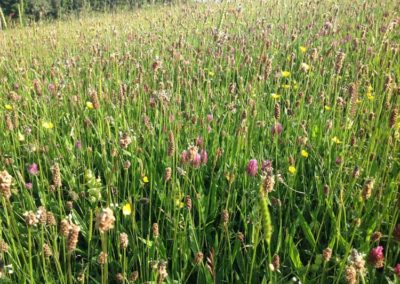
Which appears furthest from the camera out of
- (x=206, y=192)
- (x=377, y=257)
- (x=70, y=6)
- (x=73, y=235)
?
(x=70, y=6)

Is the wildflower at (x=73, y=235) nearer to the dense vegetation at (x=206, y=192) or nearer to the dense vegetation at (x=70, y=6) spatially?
the dense vegetation at (x=206, y=192)

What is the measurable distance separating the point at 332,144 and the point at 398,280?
807 millimetres

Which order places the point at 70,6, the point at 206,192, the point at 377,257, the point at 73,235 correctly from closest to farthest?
the point at 73,235 → the point at 377,257 → the point at 206,192 → the point at 70,6

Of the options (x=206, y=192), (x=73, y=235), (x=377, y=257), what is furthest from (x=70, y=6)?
(x=377, y=257)

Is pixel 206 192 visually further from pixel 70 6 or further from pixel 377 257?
pixel 70 6

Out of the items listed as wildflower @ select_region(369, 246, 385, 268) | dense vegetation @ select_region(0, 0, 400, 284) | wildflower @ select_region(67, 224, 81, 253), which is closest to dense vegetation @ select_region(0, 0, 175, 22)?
dense vegetation @ select_region(0, 0, 400, 284)

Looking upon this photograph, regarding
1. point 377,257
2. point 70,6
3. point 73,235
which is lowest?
point 377,257

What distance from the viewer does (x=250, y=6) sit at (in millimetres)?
5758

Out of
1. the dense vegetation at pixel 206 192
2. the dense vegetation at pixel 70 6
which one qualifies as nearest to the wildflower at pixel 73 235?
the dense vegetation at pixel 206 192

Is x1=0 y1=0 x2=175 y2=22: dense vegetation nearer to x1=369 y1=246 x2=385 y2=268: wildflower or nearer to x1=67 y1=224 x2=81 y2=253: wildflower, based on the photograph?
x1=67 y1=224 x2=81 y2=253: wildflower

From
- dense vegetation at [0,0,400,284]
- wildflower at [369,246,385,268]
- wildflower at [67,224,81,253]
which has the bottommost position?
dense vegetation at [0,0,400,284]

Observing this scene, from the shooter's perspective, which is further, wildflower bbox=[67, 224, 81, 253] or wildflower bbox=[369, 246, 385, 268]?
wildflower bbox=[369, 246, 385, 268]

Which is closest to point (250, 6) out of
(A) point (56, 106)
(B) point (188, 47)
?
(B) point (188, 47)

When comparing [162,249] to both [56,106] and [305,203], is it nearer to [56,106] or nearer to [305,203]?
[305,203]
